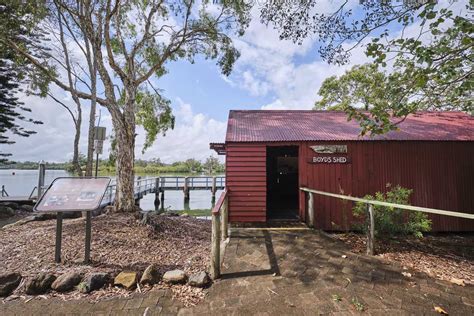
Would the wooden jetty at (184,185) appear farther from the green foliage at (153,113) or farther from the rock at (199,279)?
the rock at (199,279)

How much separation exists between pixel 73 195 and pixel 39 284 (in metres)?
1.11

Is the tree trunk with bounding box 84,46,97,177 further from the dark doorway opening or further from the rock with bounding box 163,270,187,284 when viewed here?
the dark doorway opening

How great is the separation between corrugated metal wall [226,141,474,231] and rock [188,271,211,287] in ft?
9.03

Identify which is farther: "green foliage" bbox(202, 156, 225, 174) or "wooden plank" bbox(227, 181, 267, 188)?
"green foliage" bbox(202, 156, 225, 174)

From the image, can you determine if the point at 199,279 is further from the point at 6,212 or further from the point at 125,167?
the point at 6,212

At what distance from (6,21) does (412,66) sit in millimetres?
9373

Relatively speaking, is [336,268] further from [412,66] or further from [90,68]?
[90,68]

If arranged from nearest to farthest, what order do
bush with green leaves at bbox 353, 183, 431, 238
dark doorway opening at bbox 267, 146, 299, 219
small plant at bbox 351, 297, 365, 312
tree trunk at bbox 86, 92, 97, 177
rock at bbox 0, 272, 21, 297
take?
small plant at bbox 351, 297, 365, 312, rock at bbox 0, 272, 21, 297, bush with green leaves at bbox 353, 183, 431, 238, tree trunk at bbox 86, 92, 97, 177, dark doorway opening at bbox 267, 146, 299, 219

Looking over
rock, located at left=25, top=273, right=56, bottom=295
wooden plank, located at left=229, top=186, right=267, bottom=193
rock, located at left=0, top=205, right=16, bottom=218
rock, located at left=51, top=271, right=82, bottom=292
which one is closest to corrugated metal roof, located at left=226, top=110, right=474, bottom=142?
wooden plank, located at left=229, top=186, right=267, bottom=193

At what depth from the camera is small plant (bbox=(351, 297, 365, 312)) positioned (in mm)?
2444

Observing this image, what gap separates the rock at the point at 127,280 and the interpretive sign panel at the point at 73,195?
0.95 m

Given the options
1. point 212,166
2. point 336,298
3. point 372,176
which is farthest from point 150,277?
point 212,166

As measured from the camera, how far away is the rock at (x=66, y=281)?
2.82 m

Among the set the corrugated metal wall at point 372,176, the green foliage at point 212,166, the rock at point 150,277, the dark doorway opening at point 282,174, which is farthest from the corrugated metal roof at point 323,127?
the green foliage at point 212,166
